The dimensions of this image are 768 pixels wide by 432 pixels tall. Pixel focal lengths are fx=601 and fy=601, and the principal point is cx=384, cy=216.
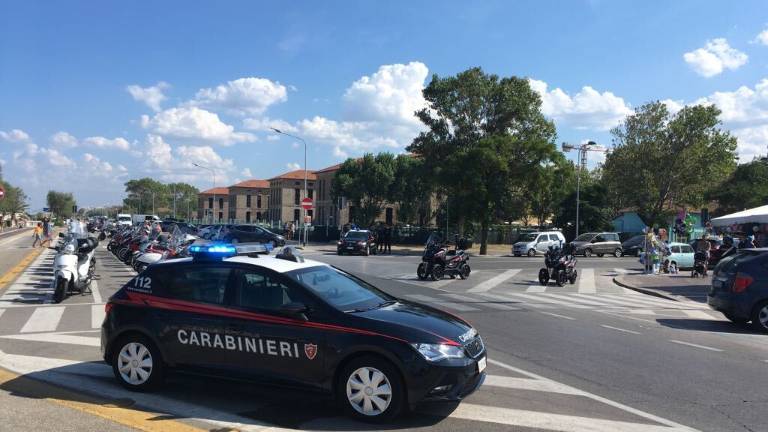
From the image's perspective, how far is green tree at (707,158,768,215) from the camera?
Answer: 201 ft

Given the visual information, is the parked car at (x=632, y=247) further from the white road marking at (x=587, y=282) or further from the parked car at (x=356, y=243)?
the parked car at (x=356, y=243)

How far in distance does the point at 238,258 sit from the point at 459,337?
2.39 m

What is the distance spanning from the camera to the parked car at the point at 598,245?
41.2 m

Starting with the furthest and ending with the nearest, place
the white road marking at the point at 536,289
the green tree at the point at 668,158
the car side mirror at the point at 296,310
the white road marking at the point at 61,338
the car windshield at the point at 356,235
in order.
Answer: the green tree at the point at 668,158 → the car windshield at the point at 356,235 → the white road marking at the point at 536,289 → the white road marking at the point at 61,338 → the car side mirror at the point at 296,310

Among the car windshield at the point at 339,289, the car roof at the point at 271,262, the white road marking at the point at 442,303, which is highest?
the car roof at the point at 271,262

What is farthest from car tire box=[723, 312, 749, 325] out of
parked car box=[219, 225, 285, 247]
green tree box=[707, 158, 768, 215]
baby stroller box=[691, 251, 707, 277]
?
green tree box=[707, 158, 768, 215]

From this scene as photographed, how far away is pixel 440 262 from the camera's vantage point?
21.2 m

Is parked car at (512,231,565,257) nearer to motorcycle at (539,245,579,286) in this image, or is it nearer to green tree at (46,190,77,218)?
motorcycle at (539,245,579,286)

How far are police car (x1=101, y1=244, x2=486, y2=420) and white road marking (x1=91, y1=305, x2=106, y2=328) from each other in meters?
4.55

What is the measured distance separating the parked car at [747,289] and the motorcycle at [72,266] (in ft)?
45.1

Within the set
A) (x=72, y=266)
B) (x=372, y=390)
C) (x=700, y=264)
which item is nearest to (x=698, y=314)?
(x=700, y=264)

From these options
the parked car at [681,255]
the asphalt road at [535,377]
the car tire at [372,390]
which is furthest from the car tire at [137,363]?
the parked car at [681,255]

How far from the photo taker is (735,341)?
34.4 ft

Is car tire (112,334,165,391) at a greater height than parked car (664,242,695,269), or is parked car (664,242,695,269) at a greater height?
parked car (664,242,695,269)
